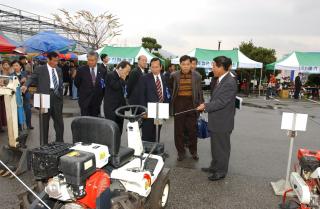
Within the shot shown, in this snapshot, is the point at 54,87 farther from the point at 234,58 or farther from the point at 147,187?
the point at 234,58

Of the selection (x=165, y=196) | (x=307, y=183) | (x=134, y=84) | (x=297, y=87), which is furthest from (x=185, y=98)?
(x=297, y=87)

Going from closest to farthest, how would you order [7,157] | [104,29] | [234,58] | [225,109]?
[225,109], [7,157], [234,58], [104,29]

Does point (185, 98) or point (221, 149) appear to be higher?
point (185, 98)

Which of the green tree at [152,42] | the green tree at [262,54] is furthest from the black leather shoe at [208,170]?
the green tree at [152,42]

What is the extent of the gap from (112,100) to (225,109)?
6.93 feet

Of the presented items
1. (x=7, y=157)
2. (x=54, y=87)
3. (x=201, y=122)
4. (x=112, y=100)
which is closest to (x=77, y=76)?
(x=54, y=87)

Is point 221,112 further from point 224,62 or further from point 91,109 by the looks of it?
point 91,109

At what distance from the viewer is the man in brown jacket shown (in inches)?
224

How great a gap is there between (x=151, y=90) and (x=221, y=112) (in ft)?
4.50

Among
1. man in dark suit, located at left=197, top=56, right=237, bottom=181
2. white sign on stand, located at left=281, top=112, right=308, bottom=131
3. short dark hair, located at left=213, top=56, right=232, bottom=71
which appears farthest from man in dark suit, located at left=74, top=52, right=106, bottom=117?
white sign on stand, located at left=281, top=112, right=308, bottom=131

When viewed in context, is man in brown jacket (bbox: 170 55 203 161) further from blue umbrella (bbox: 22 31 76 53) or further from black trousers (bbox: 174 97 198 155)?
blue umbrella (bbox: 22 31 76 53)

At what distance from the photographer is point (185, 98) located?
5766 mm

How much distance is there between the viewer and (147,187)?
3.21 m

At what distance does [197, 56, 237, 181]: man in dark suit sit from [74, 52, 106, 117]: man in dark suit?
2.39m
